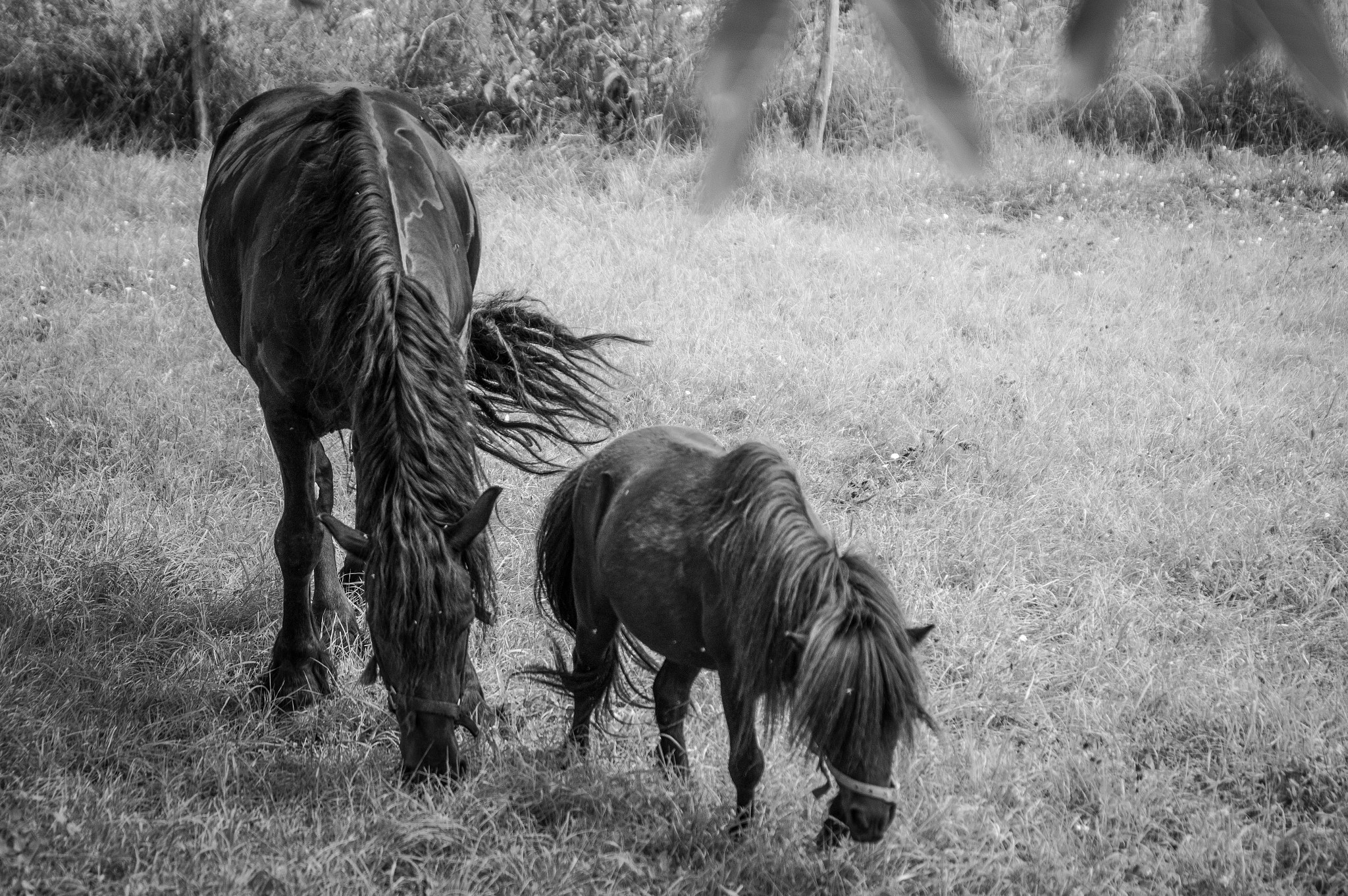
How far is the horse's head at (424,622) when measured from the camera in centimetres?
237

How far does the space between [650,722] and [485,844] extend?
0.74 meters

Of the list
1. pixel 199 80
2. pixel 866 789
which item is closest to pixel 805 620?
pixel 866 789

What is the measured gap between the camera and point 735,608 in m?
2.28

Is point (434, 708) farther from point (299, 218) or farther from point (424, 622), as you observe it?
point (299, 218)

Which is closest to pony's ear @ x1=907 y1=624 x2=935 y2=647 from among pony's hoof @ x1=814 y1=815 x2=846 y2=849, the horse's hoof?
pony's hoof @ x1=814 y1=815 x2=846 y2=849

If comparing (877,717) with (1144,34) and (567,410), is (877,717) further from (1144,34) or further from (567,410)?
(567,410)

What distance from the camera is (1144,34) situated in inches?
40.0

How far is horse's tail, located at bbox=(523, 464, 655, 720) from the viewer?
9.27 feet

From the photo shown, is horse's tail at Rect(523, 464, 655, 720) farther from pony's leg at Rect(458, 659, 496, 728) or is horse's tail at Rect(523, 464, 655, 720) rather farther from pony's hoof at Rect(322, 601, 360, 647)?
pony's hoof at Rect(322, 601, 360, 647)

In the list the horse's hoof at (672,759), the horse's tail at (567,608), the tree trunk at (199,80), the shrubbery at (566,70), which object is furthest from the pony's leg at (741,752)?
the tree trunk at (199,80)

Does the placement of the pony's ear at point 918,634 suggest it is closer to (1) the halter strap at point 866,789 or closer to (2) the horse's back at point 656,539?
(1) the halter strap at point 866,789

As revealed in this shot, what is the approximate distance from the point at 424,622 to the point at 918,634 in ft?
3.63

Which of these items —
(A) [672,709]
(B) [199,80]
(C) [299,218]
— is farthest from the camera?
(B) [199,80]

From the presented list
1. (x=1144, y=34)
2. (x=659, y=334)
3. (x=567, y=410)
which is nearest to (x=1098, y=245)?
(x=659, y=334)
